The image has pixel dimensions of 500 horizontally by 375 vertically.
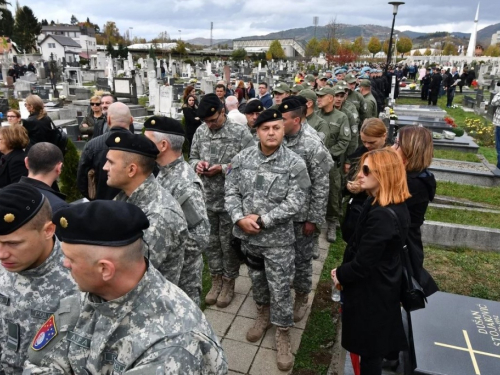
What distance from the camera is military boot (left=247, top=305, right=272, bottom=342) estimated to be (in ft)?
12.2

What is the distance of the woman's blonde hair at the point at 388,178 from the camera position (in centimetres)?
253

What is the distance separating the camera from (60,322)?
5.17 feet

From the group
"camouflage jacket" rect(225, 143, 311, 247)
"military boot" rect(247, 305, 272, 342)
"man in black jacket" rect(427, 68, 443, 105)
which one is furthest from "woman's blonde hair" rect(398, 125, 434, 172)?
"man in black jacket" rect(427, 68, 443, 105)

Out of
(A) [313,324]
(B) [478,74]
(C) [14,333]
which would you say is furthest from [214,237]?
(B) [478,74]

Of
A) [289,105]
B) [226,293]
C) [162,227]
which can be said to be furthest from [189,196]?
[226,293]

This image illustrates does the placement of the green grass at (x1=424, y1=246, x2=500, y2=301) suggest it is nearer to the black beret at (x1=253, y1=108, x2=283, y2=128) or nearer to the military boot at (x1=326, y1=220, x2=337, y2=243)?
the military boot at (x1=326, y1=220, x2=337, y2=243)

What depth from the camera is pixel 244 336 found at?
12.5ft

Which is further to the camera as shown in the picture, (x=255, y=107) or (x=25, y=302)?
(x=255, y=107)

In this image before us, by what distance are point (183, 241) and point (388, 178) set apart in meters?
1.40

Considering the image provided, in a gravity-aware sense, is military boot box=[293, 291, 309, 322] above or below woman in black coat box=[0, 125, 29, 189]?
below

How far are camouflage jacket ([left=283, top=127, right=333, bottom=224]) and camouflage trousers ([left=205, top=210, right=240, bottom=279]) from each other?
0.93m

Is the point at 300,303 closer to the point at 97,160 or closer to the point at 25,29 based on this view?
the point at 97,160

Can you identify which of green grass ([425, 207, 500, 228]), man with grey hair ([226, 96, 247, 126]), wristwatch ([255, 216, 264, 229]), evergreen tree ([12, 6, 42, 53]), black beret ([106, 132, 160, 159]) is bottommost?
green grass ([425, 207, 500, 228])

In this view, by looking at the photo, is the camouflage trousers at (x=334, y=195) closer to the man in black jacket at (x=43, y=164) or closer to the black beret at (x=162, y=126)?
the black beret at (x=162, y=126)
